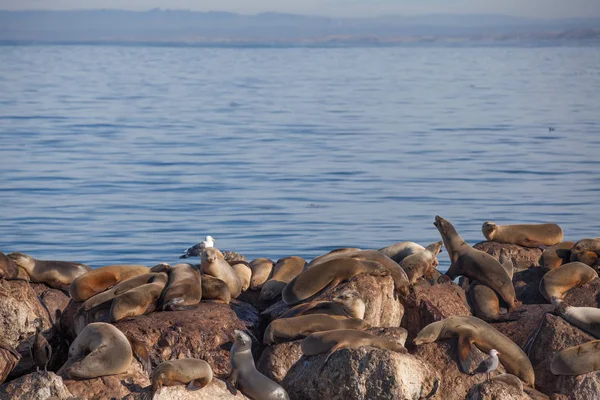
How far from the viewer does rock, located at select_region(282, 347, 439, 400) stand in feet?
21.5

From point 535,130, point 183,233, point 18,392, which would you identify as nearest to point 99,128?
point 535,130

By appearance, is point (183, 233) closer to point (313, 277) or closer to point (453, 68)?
point (313, 277)

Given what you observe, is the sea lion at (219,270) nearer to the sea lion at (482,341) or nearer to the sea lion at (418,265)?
the sea lion at (418,265)

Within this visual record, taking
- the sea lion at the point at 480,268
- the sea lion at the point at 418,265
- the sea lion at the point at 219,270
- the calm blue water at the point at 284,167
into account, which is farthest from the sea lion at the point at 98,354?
the calm blue water at the point at 284,167

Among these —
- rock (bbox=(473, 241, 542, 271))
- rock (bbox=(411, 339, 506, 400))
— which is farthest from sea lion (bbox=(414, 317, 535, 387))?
rock (bbox=(473, 241, 542, 271))

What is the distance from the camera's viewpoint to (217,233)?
16.1 meters

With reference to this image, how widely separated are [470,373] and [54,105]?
35.8 metres

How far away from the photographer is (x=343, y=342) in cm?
690

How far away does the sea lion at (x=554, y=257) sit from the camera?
9.11 metres

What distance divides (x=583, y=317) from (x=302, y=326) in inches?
81.7

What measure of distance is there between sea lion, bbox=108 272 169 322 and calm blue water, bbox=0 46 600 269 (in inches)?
244

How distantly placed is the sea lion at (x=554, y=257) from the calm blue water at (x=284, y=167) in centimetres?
404

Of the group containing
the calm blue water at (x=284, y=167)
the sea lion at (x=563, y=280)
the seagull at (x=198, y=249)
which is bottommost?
the calm blue water at (x=284, y=167)

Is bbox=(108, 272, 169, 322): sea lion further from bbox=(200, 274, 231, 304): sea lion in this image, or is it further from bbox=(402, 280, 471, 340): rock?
bbox=(402, 280, 471, 340): rock
